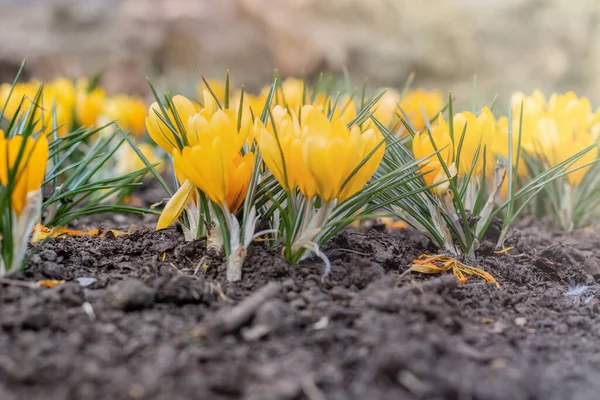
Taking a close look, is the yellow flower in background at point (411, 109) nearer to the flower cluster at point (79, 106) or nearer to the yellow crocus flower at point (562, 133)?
the yellow crocus flower at point (562, 133)

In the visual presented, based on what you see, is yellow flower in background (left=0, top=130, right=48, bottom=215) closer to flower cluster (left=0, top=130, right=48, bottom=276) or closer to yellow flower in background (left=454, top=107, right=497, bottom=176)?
flower cluster (left=0, top=130, right=48, bottom=276)

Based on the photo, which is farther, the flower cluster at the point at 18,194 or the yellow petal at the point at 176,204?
the yellow petal at the point at 176,204

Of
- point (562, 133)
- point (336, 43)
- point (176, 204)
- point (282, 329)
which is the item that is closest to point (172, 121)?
point (176, 204)

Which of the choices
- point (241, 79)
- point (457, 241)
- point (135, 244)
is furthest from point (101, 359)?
point (241, 79)

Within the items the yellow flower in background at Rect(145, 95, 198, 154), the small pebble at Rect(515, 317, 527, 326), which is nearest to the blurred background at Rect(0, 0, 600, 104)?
the yellow flower in background at Rect(145, 95, 198, 154)

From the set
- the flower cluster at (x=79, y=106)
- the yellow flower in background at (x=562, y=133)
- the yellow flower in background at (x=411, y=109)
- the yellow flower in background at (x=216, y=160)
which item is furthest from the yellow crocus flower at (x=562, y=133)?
the flower cluster at (x=79, y=106)

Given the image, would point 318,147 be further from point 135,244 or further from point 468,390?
point 135,244
